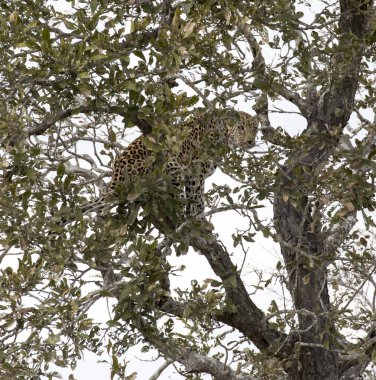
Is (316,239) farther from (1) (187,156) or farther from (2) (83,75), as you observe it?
(2) (83,75)

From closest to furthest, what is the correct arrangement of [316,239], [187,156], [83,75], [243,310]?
[83,75] → [187,156] → [243,310] → [316,239]

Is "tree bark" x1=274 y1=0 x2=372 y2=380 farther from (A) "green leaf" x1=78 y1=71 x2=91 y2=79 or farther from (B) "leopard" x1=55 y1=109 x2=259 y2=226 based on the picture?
(A) "green leaf" x1=78 y1=71 x2=91 y2=79

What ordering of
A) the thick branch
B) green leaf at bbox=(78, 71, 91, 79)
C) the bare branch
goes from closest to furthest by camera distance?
1. green leaf at bbox=(78, 71, 91, 79)
2. the thick branch
3. the bare branch

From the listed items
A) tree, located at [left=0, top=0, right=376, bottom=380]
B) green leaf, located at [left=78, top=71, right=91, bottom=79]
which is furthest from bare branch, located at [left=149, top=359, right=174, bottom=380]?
green leaf, located at [left=78, top=71, right=91, bottom=79]

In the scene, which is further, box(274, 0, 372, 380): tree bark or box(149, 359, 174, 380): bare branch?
box(149, 359, 174, 380): bare branch

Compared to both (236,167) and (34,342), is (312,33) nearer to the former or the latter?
(236,167)

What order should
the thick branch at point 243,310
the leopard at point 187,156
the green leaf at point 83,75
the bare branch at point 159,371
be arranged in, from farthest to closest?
the bare branch at point 159,371 < the thick branch at point 243,310 < the leopard at point 187,156 < the green leaf at point 83,75

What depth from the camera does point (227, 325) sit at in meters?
7.89

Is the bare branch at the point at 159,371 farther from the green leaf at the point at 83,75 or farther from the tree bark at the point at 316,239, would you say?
the green leaf at the point at 83,75

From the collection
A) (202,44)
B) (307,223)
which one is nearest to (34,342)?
(202,44)

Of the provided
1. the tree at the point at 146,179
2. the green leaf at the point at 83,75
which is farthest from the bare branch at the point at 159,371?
the green leaf at the point at 83,75

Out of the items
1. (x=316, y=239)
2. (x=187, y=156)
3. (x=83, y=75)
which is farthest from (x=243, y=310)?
(x=83, y=75)

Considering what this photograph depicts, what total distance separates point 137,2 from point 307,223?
2.89 metres

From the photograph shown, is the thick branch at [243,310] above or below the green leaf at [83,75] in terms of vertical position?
below
